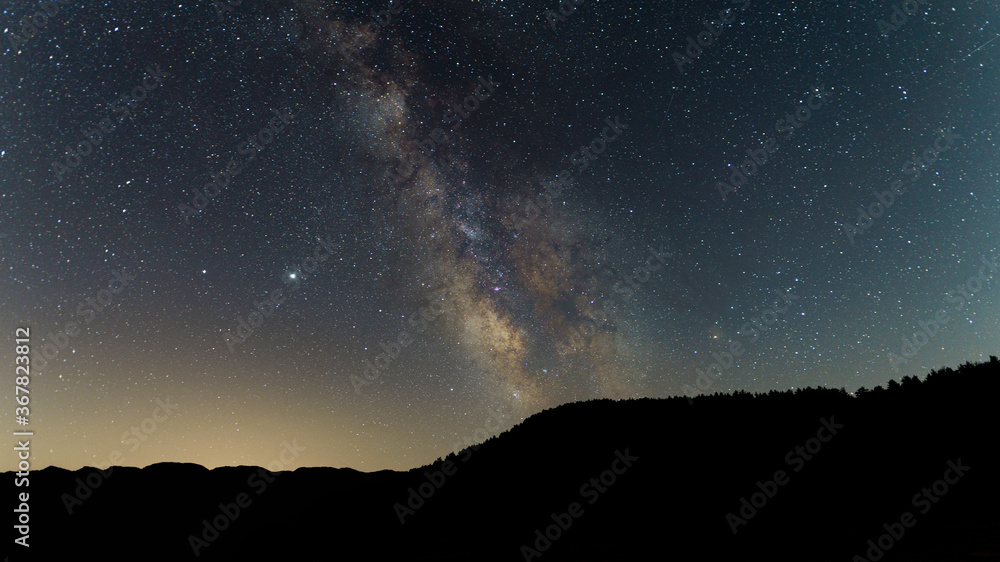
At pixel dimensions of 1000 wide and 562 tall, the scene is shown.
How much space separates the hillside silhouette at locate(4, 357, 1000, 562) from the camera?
891cm

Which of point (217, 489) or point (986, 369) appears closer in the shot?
point (986, 369)

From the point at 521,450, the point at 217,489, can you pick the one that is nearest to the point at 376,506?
the point at 521,450

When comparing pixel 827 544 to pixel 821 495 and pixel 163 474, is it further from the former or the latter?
pixel 163 474

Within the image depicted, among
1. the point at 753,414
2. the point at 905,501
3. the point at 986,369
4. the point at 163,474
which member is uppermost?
the point at 986,369

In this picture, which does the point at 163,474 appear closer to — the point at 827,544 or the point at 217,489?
the point at 217,489

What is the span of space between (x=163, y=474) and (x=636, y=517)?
69.2 meters

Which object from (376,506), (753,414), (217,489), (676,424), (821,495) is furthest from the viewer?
(217,489)

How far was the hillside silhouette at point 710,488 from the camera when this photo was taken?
8.91 metres

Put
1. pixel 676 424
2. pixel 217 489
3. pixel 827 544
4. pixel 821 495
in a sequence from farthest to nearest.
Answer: pixel 217 489, pixel 676 424, pixel 821 495, pixel 827 544

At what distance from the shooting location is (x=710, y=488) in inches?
498

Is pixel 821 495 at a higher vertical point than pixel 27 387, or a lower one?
higher

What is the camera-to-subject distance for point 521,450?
65.3 ft

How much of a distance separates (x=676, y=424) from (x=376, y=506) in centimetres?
1281

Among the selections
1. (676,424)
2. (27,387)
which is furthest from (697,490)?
(27,387)
